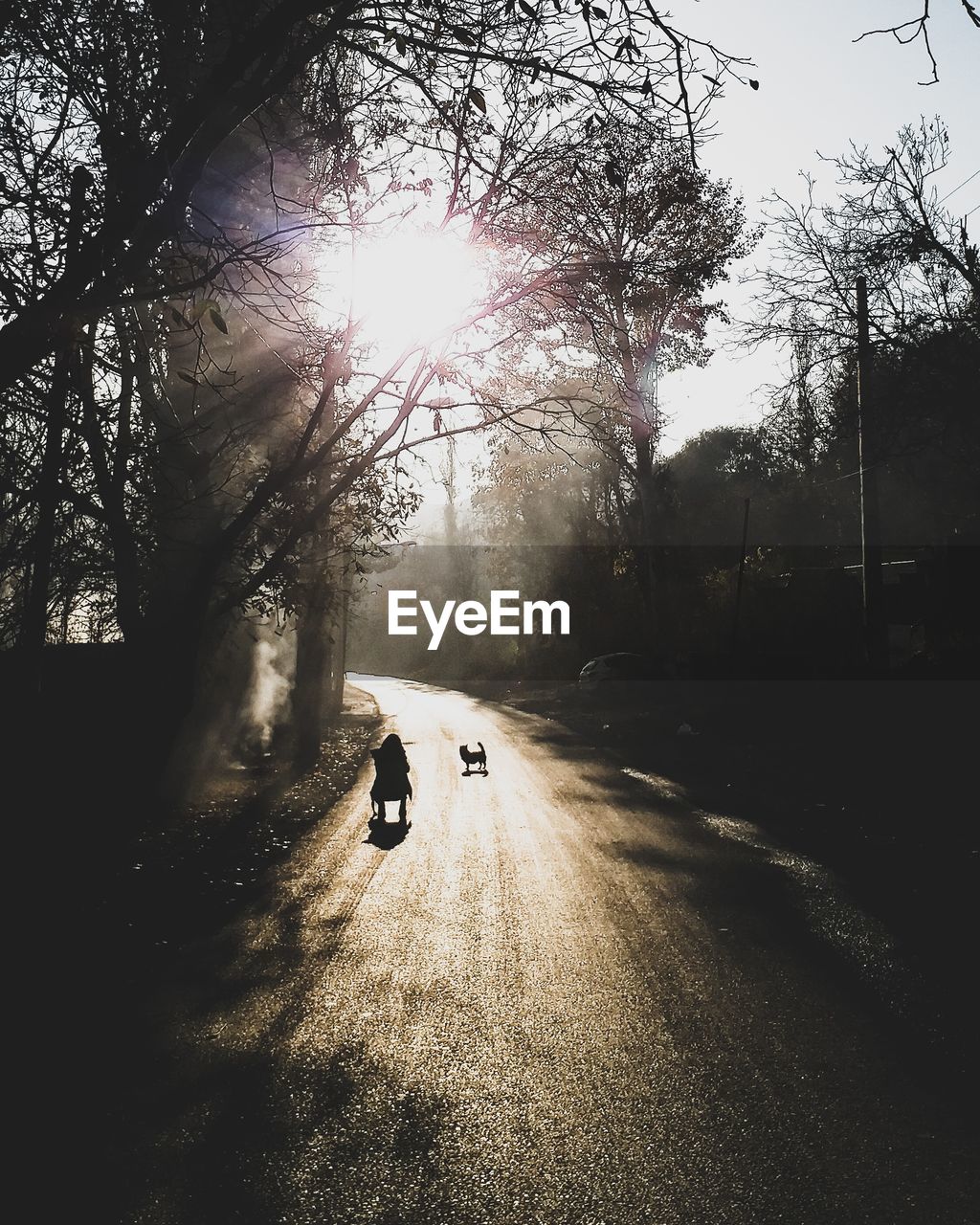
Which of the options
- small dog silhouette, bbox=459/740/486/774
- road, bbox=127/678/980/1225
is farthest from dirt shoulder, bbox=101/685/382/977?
small dog silhouette, bbox=459/740/486/774

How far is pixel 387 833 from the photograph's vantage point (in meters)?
11.4

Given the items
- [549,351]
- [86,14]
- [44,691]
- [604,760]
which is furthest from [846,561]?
[86,14]

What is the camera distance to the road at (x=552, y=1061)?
11.5ft

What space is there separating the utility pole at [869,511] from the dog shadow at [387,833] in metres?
12.1

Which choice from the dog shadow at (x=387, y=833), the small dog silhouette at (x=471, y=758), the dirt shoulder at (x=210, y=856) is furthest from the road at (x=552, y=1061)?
the small dog silhouette at (x=471, y=758)

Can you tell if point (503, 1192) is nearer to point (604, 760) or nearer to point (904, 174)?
point (604, 760)

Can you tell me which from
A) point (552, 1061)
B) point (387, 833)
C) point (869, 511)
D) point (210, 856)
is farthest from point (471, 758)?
point (552, 1061)

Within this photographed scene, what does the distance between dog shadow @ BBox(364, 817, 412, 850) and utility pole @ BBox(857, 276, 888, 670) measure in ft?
39.7

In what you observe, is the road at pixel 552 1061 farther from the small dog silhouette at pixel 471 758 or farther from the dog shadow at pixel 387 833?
the small dog silhouette at pixel 471 758

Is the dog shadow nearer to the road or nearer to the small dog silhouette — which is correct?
the road

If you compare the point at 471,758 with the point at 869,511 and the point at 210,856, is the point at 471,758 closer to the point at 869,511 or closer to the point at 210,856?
the point at 210,856

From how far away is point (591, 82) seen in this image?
636 centimetres

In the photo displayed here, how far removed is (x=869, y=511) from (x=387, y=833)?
47.6ft

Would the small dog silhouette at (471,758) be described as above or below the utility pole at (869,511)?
below
